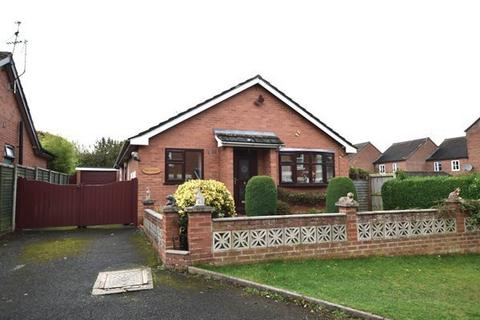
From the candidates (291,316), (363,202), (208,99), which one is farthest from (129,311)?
(363,202)

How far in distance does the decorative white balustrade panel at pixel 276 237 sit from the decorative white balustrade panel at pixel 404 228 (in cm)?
61

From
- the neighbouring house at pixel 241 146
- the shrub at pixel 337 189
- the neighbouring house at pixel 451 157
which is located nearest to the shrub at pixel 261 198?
the shrub at pixel 337 189

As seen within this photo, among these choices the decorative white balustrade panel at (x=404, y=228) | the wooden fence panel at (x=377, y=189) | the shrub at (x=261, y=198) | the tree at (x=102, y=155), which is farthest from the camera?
the tree at (x=102, y=155)

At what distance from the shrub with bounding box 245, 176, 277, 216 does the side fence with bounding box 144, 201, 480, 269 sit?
3031 mm

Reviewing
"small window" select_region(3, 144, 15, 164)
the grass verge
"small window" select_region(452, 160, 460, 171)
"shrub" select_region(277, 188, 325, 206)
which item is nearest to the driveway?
the grass verge

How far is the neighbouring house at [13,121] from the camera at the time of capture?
40.7 feet

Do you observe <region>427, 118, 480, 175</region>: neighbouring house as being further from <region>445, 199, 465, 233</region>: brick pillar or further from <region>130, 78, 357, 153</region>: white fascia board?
<region>445, 199, 465, 233</region>: brick pillar

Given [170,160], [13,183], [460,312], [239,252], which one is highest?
[170,160]

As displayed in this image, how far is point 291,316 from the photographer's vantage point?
4219mm

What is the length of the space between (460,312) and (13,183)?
12240 mm

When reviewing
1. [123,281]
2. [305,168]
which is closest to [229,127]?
[305,168]

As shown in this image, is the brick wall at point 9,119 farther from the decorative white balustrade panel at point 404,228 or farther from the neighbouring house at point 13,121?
the decorative white balustrade panel at point 404,228

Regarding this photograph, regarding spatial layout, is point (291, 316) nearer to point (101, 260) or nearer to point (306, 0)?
point (101, 260)

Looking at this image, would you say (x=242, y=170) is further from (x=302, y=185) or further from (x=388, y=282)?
A: (x=388, y=282)
